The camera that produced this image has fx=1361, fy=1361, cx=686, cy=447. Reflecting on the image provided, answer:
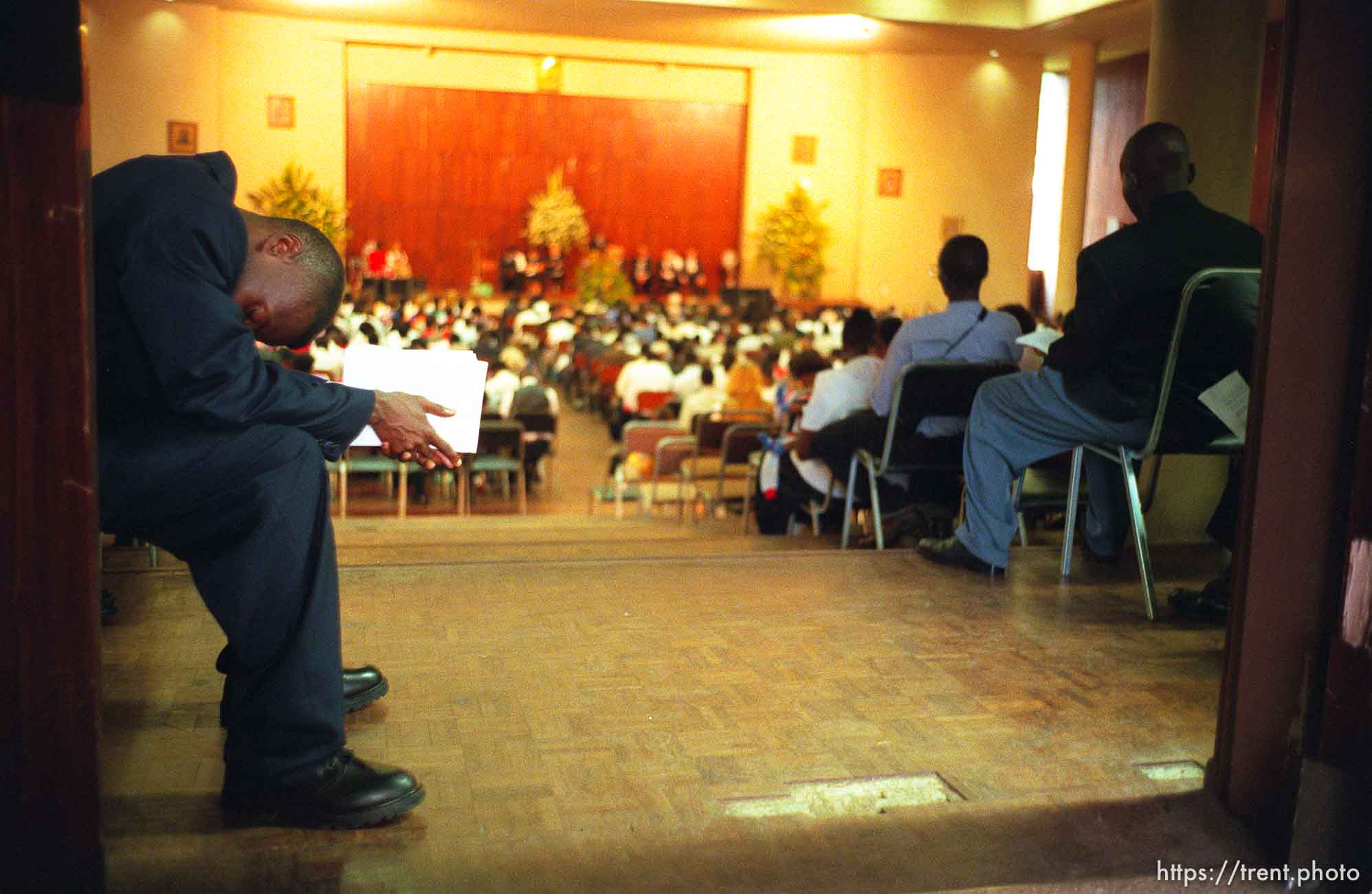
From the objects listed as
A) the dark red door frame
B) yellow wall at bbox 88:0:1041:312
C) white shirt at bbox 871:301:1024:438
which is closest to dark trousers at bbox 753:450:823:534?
white shirt at bbox 871:301:1024:438

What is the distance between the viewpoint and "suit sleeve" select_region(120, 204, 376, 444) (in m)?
1.93

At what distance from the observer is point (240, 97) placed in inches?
706

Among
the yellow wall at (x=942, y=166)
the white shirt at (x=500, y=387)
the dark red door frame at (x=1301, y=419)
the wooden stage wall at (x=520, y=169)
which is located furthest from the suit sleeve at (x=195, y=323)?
the wooden stage wall at (x=520, y=169)

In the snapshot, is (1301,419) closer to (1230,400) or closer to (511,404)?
(1230,400)

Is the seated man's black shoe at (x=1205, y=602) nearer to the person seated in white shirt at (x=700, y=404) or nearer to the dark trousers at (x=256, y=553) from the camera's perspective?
the dark trousers at (x=256, y=553)

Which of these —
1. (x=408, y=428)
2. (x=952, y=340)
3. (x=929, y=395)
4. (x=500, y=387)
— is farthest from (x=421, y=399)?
(x=500, y=387)

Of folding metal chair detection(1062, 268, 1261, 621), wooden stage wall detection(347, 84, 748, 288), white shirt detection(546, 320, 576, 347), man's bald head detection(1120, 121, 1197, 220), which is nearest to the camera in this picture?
folding metal chair detection(1062, 268, 1261, 621)

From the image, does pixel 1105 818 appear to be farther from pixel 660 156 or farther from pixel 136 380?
pixel 660 156

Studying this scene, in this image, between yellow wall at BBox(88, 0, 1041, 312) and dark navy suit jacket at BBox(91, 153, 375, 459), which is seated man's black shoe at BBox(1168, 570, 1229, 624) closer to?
dark navy suit jacket at BBox(91, 153, 375, 459)

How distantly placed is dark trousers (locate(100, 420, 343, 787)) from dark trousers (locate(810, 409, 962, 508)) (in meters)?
2.61

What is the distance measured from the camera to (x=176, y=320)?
76.0 inches

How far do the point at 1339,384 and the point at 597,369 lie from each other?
33.1 ft

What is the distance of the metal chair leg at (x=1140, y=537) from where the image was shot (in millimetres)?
3520

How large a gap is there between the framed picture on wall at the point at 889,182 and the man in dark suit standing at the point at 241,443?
57.0ft
